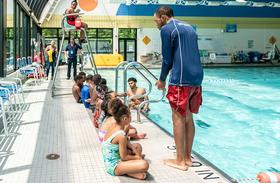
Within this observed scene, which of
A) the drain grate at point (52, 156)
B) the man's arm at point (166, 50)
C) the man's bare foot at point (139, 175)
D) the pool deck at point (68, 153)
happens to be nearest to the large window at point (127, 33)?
the pool deck at point (68, 153)

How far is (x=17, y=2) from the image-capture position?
1302 cm

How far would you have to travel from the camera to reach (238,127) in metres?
7.95

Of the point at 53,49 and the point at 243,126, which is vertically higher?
the point at 53,49

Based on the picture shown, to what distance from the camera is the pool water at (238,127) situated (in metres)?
5.67

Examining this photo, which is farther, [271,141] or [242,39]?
[242,39]

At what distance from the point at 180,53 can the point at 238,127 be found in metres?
4.89

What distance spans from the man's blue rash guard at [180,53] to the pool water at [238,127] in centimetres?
210

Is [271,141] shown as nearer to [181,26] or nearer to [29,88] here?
[181,26]

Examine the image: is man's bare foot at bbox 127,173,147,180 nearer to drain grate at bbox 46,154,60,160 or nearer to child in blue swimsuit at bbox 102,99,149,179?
child in blue swimsuit at bbox 102,99,149,179

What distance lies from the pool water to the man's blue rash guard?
2.10 metres

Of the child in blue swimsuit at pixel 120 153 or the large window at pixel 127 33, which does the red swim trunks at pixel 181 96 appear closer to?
the child in blue swimsuit at pixel 120 153

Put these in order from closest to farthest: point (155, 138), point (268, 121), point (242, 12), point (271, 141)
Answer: point (155, 138) → point (271, 141) → point (268, 121) → point (242, 12)

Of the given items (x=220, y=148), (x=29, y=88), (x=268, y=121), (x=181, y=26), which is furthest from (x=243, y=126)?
(x=29, y=88)

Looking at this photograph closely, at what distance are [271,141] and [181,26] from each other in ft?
13.8
